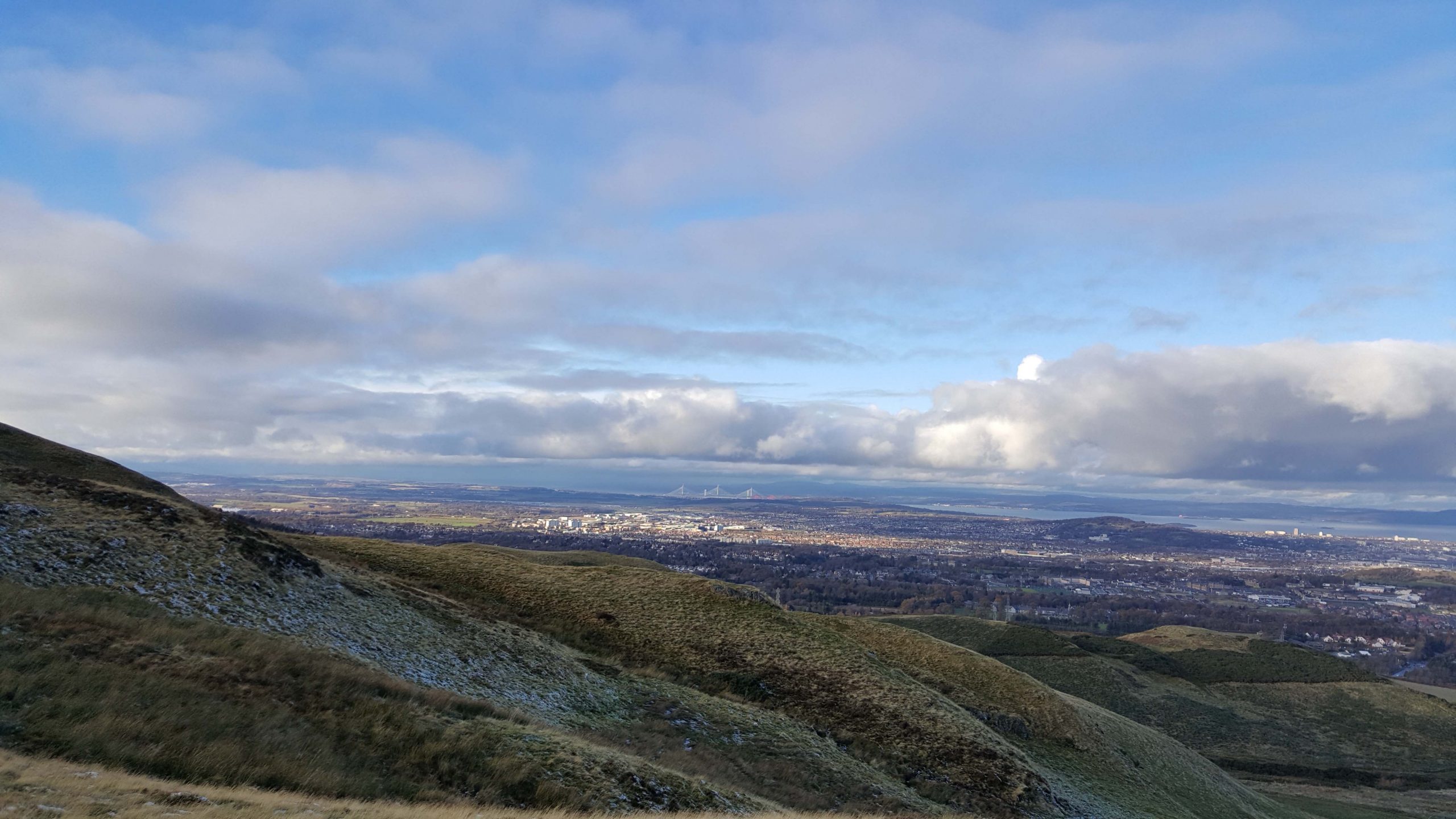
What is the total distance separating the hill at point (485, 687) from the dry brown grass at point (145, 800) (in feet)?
3.19

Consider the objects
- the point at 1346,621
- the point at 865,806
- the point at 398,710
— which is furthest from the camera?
the point at 1346,621

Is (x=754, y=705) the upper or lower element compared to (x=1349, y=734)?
upper

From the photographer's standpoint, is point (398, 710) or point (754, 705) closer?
point (398, 710)

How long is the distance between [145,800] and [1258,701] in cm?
10030

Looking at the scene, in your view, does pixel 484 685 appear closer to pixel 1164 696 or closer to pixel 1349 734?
pixel 1164 696

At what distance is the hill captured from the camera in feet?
49.3

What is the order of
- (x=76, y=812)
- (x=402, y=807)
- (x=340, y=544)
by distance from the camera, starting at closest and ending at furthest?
(x=76, y=812) < (x=402, y=807) < (x=340, y=544)

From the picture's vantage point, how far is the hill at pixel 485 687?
15.0 metres

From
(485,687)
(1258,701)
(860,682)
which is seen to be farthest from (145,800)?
(1258,701)

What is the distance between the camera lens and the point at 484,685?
968 inches

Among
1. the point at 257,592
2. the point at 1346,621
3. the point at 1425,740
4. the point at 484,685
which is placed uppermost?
the point at 257,592

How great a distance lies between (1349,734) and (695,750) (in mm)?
82996

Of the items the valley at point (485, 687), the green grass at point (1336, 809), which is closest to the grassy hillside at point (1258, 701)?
the green grass at point (1336, 809)

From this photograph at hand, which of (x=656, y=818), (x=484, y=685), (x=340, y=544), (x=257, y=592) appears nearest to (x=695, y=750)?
(x=484, y=685)
